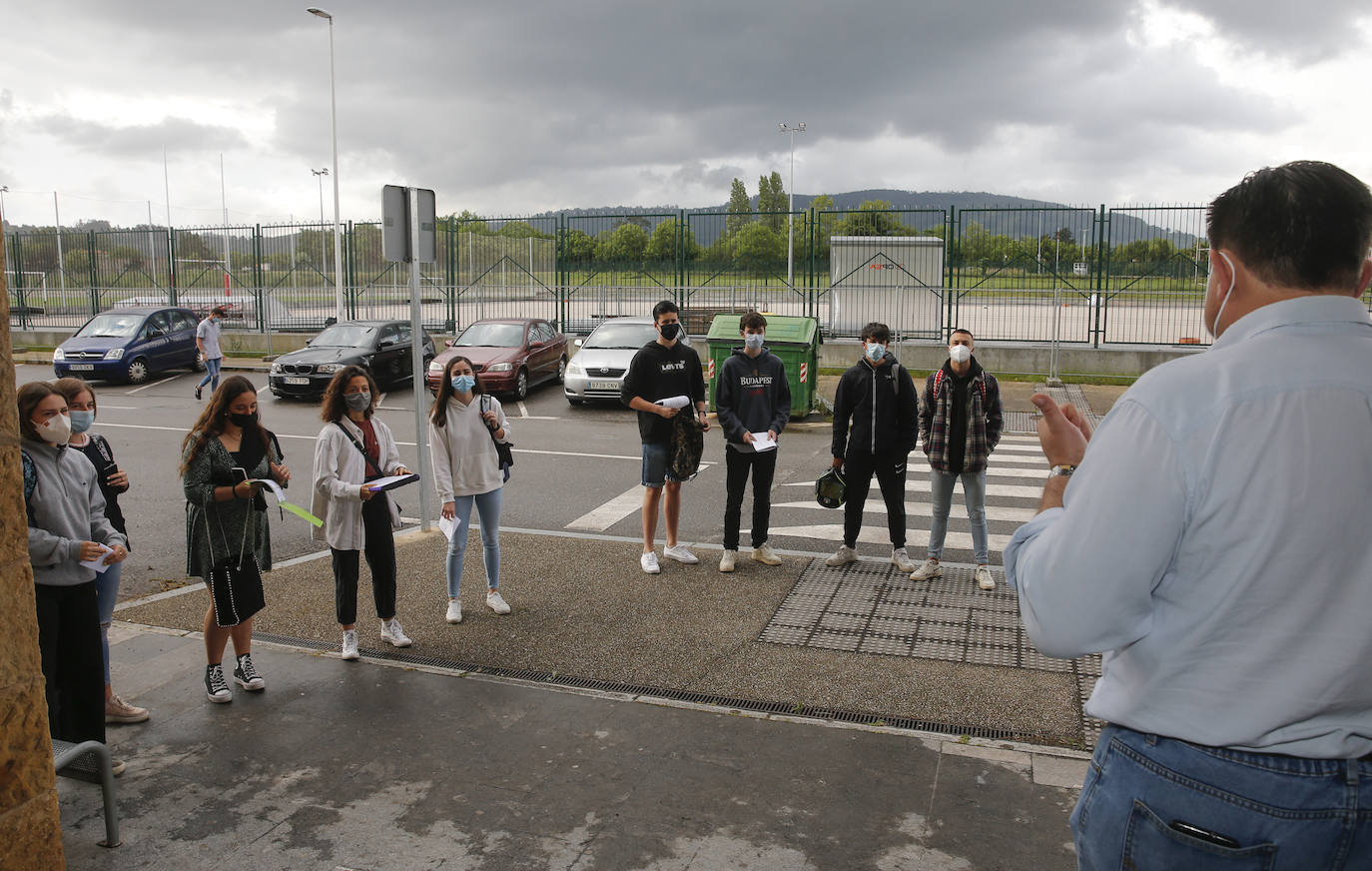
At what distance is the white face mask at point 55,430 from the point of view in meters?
4.46

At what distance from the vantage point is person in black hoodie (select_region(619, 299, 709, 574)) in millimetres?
7984

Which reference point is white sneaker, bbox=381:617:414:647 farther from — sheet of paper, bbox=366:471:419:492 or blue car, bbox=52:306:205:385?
blue car, bbox=52:306:205:385

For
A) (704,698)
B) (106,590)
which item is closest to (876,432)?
(704,698)

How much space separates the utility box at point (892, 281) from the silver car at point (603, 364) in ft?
17.8

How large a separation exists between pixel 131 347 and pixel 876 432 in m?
19.5

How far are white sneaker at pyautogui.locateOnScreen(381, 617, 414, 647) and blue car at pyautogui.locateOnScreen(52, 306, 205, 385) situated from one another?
18.1 meters

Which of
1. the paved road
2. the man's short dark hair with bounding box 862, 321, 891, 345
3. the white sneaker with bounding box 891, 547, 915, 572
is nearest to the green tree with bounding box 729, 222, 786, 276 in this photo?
the paved road

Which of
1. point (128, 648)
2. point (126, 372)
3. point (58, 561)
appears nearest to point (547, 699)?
point (58, 561)

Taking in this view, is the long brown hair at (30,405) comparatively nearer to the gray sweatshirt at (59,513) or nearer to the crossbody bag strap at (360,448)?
the gray sweatshirt at (59,513)

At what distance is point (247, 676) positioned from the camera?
18.2 feet

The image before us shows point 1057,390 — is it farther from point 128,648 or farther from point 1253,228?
point 1253,228

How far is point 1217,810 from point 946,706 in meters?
3.75

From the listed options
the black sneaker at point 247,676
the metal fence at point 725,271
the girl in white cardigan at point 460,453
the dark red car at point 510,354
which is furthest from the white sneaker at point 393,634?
the metal fence at point 725,271

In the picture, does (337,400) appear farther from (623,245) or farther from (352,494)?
(623,245)
